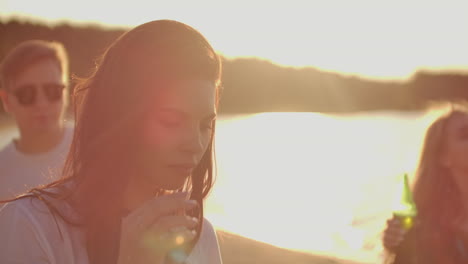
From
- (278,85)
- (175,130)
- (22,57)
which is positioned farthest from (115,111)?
(278,85)

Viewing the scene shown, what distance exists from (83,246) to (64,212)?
0.14m

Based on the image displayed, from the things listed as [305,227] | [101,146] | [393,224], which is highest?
[101,146]

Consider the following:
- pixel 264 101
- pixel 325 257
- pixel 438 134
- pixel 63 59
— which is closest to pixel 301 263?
pixel 325 257

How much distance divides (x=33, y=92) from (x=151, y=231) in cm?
451

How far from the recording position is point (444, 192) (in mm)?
5570

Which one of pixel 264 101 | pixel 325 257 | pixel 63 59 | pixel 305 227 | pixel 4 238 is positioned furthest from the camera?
pixel 264 101

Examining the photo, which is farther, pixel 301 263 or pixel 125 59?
pixel 301 263

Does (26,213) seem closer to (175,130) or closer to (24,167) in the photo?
(175,130)

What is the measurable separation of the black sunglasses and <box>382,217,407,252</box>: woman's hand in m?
3.53

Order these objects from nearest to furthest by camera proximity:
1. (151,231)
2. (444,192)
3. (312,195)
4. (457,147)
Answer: (151,231), (457,147), (444,192), (312,195)

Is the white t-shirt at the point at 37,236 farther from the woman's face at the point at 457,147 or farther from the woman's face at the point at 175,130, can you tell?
the woman's face at the point at 457,147

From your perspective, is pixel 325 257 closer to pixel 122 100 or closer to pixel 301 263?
pixel 301 263

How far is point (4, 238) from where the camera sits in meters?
2.16

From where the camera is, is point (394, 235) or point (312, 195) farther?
point (312, 195)
